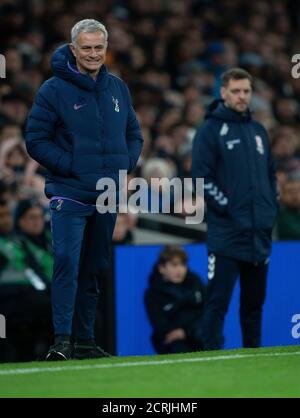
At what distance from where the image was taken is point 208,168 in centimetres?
931

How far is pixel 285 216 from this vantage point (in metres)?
13.0

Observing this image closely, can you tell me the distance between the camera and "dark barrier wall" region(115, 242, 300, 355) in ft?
36.3

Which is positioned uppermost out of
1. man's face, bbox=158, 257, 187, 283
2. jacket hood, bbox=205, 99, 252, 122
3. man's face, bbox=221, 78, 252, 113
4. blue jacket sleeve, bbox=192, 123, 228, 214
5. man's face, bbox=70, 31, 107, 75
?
man's face, bbox=70, 31, 107, 75

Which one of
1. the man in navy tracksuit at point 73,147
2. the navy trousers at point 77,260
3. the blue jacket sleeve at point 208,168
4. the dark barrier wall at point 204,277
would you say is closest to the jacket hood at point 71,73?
the man in navy tracksuit at point 73,147

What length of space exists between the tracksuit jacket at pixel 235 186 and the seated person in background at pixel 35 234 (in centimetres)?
239

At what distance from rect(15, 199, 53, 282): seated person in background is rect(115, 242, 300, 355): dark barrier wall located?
0.66 metres

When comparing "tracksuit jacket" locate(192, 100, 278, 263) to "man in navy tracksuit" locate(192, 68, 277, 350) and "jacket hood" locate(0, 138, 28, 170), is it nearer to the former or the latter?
"man in navy tracksuit" locate(192, 68, 277, 350)

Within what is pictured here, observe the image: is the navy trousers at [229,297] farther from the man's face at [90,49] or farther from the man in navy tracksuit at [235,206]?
the man's face at [90,49]

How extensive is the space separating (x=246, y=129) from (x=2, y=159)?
3964 millimetres

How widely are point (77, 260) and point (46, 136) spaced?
0.78 meters

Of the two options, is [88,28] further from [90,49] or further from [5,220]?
[5,220]

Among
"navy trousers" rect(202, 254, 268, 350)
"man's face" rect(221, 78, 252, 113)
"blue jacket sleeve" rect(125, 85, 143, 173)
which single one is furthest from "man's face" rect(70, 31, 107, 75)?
"navy trousers" rect(202, 254, 268, 350)

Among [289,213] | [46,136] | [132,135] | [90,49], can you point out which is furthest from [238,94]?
[289,213]
